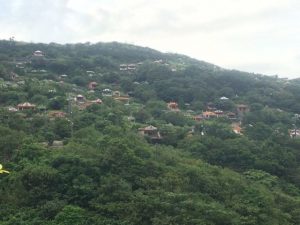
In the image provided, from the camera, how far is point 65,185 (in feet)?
67.1

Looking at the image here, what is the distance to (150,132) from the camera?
1346 inches

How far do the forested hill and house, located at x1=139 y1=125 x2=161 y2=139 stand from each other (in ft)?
0.24

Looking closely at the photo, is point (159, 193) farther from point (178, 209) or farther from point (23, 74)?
point (23, 74)

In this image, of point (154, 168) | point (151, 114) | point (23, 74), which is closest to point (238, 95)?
point (151, 114)

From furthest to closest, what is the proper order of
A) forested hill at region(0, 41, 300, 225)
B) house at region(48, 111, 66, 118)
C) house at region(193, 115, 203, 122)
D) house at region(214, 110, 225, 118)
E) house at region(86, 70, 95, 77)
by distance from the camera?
house at region(86, 70, 95, 77), house at region(214, 110, 225, 118), house at region(193, 115, 203, 122), house at region(48, 111, 66, 118), forested hill at region(0, 41, 300, 225)

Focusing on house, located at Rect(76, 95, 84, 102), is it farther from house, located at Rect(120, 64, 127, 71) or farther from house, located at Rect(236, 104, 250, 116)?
house, located at Rect(120, 64, 127, 71)

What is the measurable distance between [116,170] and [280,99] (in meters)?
36.0

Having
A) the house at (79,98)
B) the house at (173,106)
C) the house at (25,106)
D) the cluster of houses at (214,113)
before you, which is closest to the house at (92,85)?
the house at (79,98)

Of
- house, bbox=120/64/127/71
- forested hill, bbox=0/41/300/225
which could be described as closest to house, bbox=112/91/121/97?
forested hill, bbox=0/41/300/225

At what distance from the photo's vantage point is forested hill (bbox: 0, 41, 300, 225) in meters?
19.5

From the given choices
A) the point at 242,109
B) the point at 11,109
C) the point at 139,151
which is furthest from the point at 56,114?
the point at 242,109

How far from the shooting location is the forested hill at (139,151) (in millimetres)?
19453

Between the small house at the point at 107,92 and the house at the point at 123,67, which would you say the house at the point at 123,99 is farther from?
the house at the point at 123,67

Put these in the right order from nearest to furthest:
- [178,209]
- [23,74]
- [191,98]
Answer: [178,209], [23,74], [191,98]
